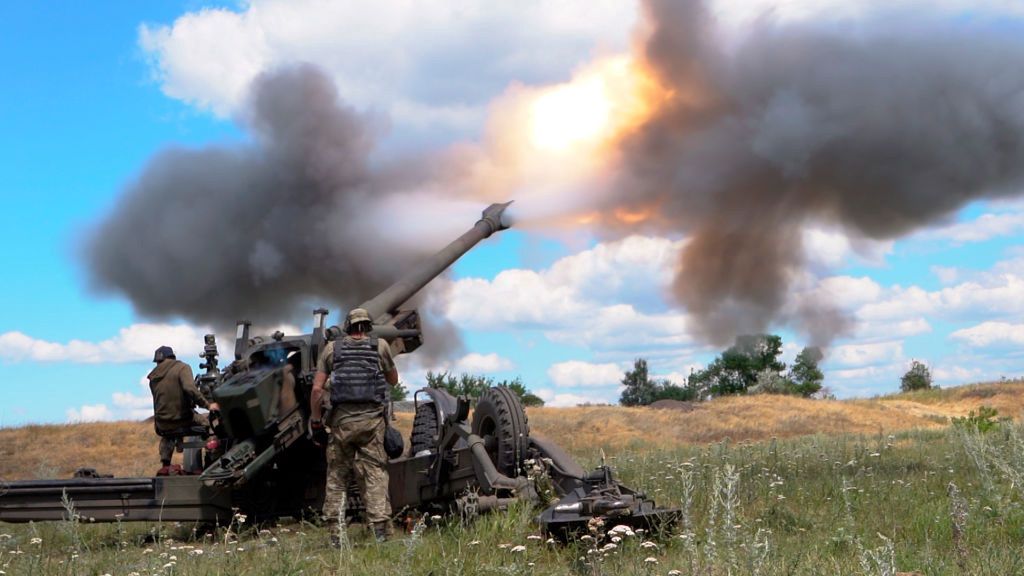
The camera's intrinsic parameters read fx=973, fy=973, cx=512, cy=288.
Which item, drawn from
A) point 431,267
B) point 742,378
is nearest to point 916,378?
point 742,378

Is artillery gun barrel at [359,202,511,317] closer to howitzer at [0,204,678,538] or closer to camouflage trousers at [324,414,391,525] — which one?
howitzer at [0,204,678,538]

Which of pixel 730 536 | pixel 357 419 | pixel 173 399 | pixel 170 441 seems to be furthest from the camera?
pixel 170 441

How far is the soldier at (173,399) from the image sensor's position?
11383 mm

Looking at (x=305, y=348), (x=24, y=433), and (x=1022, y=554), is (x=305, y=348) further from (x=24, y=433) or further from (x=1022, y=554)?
(x=24, y=433)

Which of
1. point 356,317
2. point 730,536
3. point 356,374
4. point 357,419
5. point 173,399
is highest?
point 356,317

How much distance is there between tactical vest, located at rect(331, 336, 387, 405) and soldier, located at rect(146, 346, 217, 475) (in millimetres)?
3627

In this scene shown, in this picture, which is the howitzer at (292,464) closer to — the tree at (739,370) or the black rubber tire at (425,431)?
the black rubber tire at (425,431)

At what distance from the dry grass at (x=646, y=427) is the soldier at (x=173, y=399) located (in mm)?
1626

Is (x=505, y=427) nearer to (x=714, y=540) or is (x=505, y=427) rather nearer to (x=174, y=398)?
(x=714, y=540)

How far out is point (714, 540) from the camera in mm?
4984

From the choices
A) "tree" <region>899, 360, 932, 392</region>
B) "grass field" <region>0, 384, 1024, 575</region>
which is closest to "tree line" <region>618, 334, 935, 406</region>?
"tree" <region>899, 360, 932, 392</region>

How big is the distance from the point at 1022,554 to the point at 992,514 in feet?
5.02

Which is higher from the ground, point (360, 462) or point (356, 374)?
point (356, 374)

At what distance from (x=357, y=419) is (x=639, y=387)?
4940 cm
